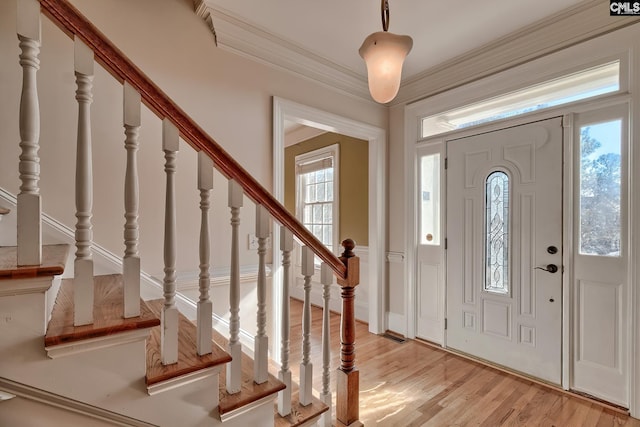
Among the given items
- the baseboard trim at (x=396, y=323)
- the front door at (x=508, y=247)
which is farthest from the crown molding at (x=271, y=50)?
the baseboard trim at (x=396, y=323)

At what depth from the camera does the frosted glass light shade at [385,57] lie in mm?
1391

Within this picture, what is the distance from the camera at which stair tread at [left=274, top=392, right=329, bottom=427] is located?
1.30 m

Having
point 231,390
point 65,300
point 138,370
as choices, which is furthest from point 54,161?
point 231,390

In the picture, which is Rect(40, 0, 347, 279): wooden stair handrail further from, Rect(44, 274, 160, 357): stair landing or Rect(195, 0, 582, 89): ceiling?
Rect(195, 0, 582, 89): ceiling

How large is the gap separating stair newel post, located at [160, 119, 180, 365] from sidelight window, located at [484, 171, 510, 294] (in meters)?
2.59

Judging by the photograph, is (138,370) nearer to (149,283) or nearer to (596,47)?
(149,283)

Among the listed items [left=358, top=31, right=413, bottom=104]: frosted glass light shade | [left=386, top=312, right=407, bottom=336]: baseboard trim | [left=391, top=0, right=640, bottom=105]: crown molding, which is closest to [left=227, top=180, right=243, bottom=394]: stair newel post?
→ [left=358, top=31, right=413, bottom=104]: frosted glass light shade

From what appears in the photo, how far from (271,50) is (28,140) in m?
1.98

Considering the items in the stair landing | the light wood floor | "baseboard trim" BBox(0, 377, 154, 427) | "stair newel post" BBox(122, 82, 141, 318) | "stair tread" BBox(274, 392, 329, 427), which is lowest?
the light wood floor

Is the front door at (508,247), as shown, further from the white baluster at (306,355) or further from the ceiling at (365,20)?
the white baluster at (306,355)

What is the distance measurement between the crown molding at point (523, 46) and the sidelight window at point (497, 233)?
0.96 meters

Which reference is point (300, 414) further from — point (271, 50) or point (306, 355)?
point (271, 50)

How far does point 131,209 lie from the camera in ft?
2.93

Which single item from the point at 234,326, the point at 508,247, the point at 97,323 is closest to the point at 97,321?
the point at 97,323
